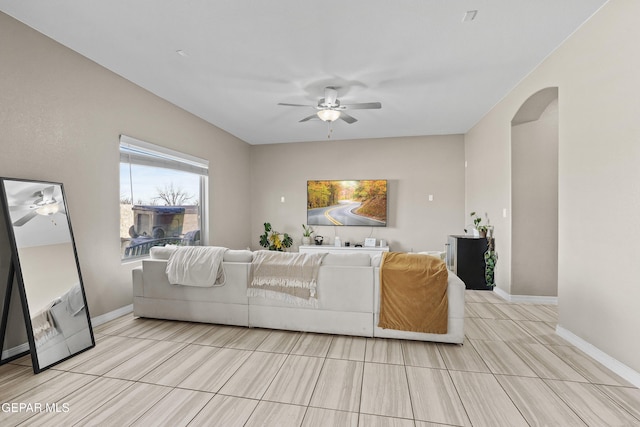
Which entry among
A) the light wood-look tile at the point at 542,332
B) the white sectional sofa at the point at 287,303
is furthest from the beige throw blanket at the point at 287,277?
the light wood-look tile at the point at 542,332

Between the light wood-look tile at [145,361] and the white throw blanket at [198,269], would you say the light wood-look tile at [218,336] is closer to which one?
the light wood-look tile at [145,361]

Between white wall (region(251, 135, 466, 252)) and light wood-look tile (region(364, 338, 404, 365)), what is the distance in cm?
359

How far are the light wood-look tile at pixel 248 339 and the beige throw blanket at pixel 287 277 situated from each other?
0.36 meters

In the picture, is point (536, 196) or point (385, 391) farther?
point (536, 196)

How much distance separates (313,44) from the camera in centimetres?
273

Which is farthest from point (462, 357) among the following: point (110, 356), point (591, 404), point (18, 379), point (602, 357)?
point (18, 379)

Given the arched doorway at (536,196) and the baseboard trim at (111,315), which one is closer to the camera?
the baseboard trim at (111,315)

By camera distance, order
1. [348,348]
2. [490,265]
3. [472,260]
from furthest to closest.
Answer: [472,260], [490,265], [348,348]

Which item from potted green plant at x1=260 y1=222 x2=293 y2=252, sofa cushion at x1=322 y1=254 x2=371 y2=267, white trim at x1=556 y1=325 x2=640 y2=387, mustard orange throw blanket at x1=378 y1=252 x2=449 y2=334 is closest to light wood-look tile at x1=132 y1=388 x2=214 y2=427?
sofa cushion at x1=322 y1=254 x2=371 y2=267

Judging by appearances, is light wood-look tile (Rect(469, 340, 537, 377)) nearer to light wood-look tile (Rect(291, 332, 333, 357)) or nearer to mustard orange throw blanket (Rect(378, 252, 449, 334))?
mustard orange throw blanket (Rect(378, 252, 449, 334))

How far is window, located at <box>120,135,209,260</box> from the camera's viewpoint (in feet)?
12.0

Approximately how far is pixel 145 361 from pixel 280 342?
3.60ft

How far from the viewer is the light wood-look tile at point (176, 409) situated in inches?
66.9

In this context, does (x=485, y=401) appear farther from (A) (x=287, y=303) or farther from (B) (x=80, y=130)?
(B) (x=80, y=130)
